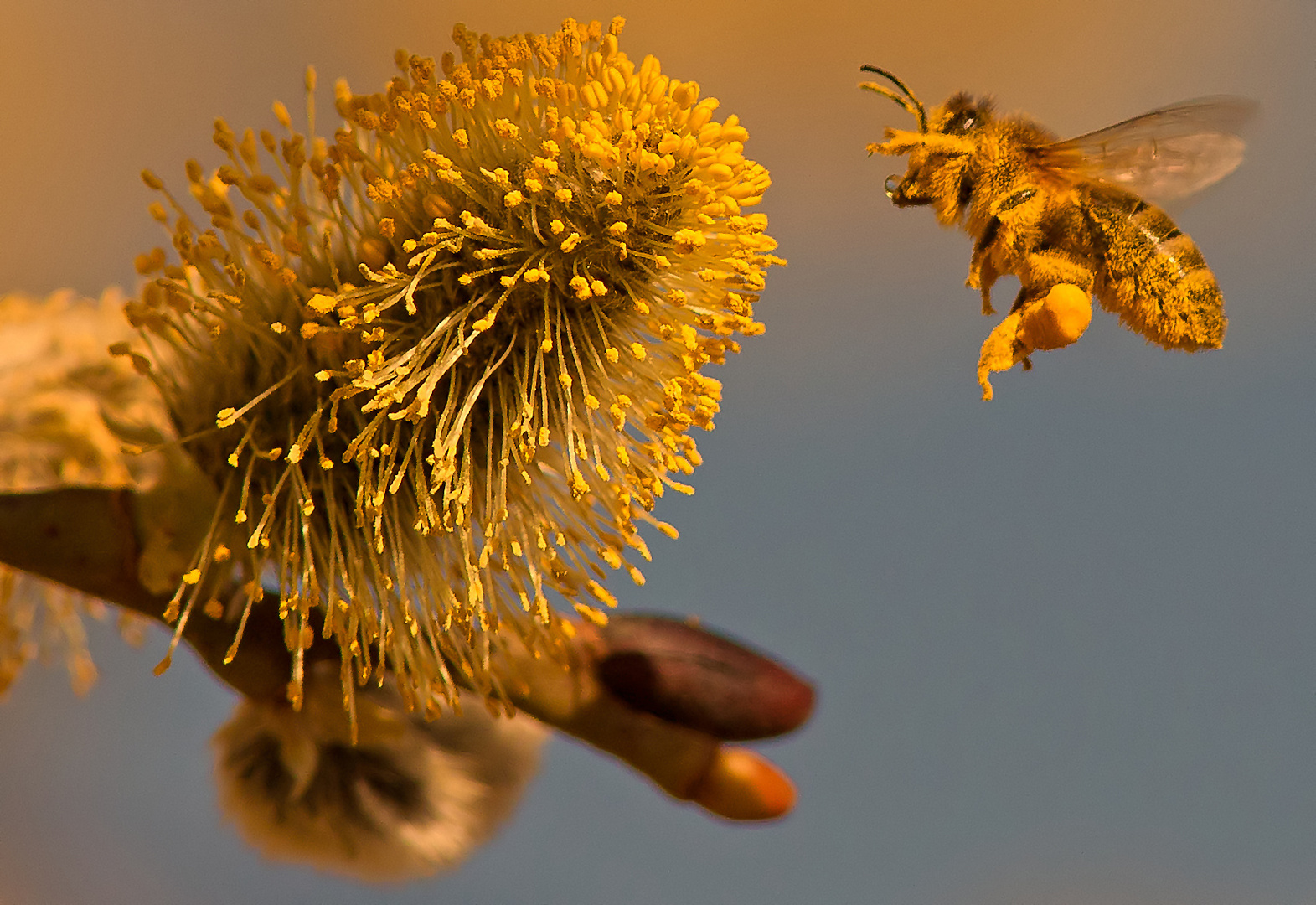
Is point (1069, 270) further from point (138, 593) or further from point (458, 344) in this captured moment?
point (138, 593)

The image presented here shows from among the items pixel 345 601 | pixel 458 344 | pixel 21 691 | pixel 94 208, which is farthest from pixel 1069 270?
pixel 94 208

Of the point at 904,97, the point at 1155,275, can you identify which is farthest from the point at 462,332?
the point at 1155,275

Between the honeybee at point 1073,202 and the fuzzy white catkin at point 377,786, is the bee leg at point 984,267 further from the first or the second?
the fuzzy white catkin at point 377,786

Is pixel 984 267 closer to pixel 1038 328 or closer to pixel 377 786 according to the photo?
pixel 1038 328

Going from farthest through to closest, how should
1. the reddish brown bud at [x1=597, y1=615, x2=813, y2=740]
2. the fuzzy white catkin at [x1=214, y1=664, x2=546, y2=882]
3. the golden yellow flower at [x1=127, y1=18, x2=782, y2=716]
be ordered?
1. the fuzzy white catkin at [x1=214, y1=664, x2=546, y2=882]
2. the reddish brown bud at [x1=597, y1=615, x2=813, y2=740]
3. the golden yellow flower at [x1=127, y1=18, x2=782, y2=716]

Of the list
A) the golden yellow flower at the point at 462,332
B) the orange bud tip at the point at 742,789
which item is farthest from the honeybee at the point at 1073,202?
the orange bud tip at the point at 742,789

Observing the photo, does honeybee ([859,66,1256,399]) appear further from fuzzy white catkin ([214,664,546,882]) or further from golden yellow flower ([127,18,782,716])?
fuzzy white catkin ([214,664,546,882])

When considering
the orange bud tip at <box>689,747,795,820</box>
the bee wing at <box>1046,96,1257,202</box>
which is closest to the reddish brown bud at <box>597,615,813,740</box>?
the orange bud tip at <box>689,747,795,820</box>
